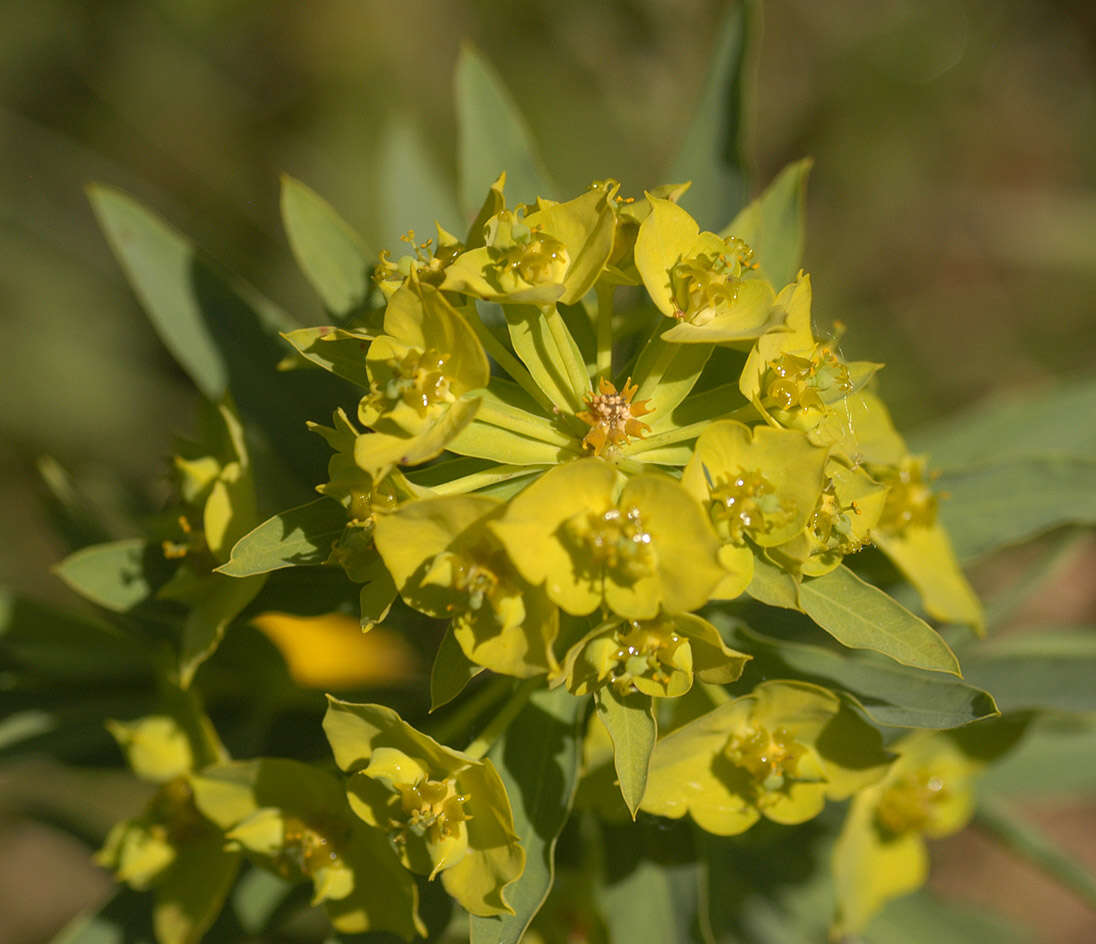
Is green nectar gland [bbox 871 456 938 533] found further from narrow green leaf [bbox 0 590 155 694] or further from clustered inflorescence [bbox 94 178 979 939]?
narrow green leaf [bbox 0 590 155 694]

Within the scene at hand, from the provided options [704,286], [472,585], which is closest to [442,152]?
[704,286]

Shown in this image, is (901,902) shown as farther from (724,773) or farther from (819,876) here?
(724,773)

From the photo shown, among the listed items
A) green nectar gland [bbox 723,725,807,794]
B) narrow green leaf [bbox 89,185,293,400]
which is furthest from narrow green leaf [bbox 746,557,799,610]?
narrow green leaf [bbox 89,185,293,400]

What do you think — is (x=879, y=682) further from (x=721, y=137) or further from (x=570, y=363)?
(x=721, y=137)

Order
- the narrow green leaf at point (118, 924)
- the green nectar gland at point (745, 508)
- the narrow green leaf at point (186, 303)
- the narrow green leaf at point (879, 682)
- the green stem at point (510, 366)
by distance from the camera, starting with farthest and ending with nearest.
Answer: the narrow green leaf at point (186, 303), the narrow green leaf at point (118, 924), the green stem at point (510, 366), the narrow green leaf at point (879, 682), the green nectar gland at point (745, 508)

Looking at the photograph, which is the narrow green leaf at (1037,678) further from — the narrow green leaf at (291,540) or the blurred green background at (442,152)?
the blurred green background at (442,152)

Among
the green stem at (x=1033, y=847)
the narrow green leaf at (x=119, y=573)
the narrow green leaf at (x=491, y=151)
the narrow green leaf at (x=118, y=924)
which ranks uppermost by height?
the narrow green leaf at (x=491, y=151)

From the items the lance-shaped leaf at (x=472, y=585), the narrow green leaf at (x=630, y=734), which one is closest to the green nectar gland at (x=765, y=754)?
Result: the narrow green leaf at (x=630, y=734)

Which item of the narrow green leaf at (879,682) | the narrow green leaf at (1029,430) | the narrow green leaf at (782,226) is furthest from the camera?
the narrow green leaf at (1029,430)
